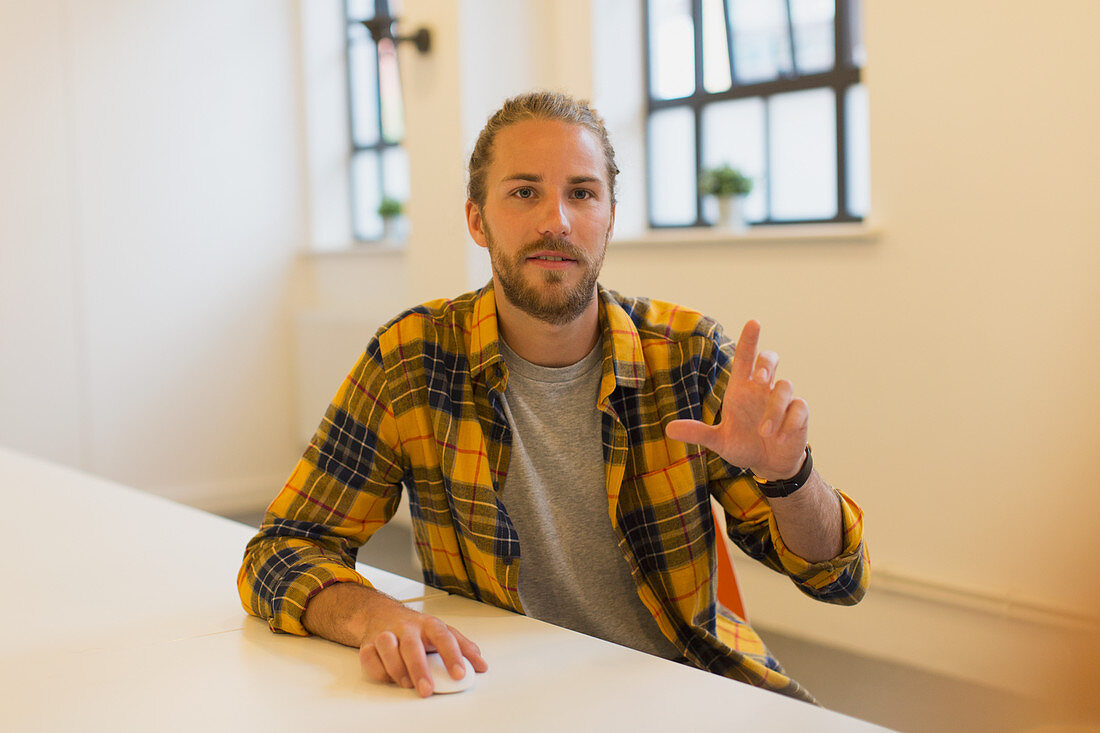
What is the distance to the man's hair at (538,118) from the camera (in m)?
1.60

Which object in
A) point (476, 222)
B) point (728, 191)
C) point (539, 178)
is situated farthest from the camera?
point (728, 191)

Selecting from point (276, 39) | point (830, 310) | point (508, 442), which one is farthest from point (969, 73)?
point (276, 39)

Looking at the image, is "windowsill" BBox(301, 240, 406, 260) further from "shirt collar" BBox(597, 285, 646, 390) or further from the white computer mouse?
the white computer mouse

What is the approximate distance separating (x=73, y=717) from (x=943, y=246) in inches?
91.7

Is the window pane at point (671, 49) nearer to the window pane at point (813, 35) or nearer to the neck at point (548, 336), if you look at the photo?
the window pane at point (813, 35)

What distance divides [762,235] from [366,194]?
9.53 ft

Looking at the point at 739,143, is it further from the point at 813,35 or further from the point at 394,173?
the point at 394,173

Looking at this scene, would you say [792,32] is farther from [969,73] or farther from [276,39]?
[276,39]

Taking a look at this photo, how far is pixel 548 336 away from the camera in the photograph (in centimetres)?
157

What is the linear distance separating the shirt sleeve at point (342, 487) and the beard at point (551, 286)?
22cm

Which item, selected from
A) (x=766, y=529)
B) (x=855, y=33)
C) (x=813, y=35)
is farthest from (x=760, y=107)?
(x=766, y=529)

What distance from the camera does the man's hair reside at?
1.60 meters

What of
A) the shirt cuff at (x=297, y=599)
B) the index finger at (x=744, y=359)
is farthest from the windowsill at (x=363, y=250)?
the index finger at (x=744, y=359)

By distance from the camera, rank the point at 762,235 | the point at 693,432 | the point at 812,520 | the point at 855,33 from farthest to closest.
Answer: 1. the point at 855,33
2. the point at 762,235
3. the point at 812,520
4. the point at 693,432
